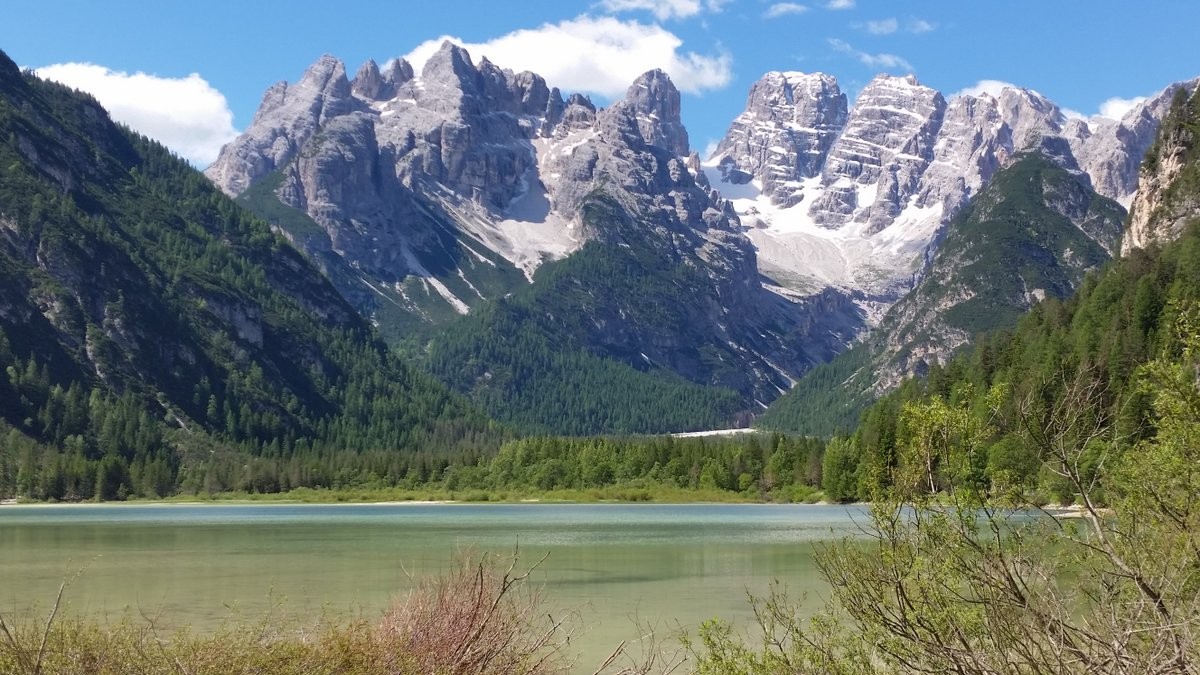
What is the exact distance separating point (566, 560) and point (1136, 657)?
166 ft

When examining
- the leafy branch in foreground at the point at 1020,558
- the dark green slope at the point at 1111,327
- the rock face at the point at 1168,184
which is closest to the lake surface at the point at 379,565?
the leafy branch in foreground at the point at 1020,558

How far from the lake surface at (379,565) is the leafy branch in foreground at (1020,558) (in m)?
4.24

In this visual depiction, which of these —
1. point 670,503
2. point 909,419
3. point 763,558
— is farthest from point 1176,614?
point 670,503


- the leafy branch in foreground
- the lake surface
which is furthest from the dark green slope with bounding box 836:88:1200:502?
the leafy branch in foreground

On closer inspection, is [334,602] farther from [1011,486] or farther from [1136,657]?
[1136,657]

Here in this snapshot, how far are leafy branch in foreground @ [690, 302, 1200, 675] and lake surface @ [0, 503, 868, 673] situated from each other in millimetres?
4240

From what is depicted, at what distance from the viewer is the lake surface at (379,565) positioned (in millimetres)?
39719

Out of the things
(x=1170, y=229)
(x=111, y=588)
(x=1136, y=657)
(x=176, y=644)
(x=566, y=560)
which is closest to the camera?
(x=1136, y=657)

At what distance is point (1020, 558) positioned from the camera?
602 inches

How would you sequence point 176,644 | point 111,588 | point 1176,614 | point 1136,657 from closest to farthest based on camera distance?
point 1136,657 → point 1176,614 → point 176,644 → point 111,588

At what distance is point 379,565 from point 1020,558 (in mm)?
47491

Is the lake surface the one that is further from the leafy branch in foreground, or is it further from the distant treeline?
the distant treeline

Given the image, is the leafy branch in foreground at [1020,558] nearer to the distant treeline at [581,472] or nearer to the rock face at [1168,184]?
the distant treeline at [581,472]

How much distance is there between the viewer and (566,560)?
6247 cm
